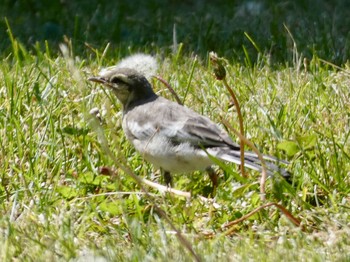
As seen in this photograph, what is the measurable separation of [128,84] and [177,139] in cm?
Result: 83

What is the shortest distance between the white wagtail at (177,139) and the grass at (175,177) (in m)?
0.13

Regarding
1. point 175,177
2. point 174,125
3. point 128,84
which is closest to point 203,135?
point 174,125

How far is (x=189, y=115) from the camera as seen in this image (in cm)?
550

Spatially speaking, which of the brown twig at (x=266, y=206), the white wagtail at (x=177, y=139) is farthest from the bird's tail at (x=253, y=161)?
the brown twig at (x=266, y=206)

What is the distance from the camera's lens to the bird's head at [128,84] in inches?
237

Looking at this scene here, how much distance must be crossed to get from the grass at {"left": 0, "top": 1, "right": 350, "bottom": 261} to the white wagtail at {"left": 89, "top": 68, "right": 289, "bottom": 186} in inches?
5.2

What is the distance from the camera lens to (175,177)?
18.7 ft

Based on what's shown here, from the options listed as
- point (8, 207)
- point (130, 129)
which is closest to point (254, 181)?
point (130, 129)

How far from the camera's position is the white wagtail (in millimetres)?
5176

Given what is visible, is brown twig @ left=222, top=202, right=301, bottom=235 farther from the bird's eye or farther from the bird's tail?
the bird's eye

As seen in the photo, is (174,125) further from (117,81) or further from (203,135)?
(117,81)

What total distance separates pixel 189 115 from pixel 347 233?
1.25m

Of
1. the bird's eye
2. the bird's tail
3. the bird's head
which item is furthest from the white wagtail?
the bird's eye

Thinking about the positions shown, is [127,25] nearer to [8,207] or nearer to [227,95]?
[227,95]
